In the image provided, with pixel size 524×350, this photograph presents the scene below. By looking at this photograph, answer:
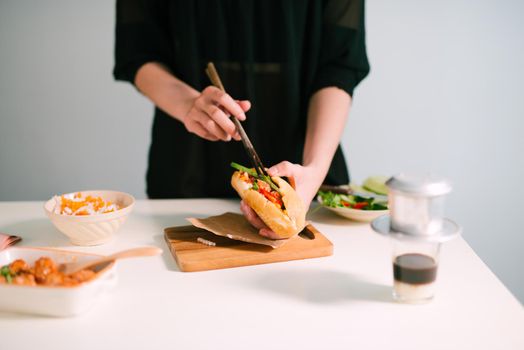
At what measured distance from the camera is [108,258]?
0.93 meters

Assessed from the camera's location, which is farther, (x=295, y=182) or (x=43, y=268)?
(x=295, y=182)

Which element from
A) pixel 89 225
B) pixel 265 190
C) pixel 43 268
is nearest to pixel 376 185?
pixel 265 190

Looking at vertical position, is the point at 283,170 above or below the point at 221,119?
below

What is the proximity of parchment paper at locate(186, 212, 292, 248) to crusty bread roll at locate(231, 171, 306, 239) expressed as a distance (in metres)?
0.03

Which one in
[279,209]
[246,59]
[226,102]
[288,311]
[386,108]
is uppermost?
[246,59]

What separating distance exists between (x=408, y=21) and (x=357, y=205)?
185 centimetres

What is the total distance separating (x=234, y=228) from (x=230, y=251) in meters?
0.14

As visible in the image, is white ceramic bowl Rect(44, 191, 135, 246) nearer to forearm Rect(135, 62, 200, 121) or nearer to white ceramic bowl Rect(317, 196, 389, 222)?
forearm Rect(135, 62, 200, 121)

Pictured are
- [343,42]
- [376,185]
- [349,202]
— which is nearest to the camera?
[349,202]

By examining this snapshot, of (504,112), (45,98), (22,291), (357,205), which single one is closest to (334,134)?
(357,205)

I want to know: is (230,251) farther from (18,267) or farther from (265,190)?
(18,267)

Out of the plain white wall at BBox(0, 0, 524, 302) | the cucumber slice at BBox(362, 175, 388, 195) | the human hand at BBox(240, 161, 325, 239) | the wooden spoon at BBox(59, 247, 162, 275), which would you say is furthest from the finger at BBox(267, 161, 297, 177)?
the plain white wall at BBox(0, 0, 524, 302)

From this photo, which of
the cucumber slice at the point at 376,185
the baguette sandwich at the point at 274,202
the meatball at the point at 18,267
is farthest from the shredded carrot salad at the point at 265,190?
the meatball at the point at 18,267

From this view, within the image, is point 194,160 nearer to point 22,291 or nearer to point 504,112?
point 22,291
